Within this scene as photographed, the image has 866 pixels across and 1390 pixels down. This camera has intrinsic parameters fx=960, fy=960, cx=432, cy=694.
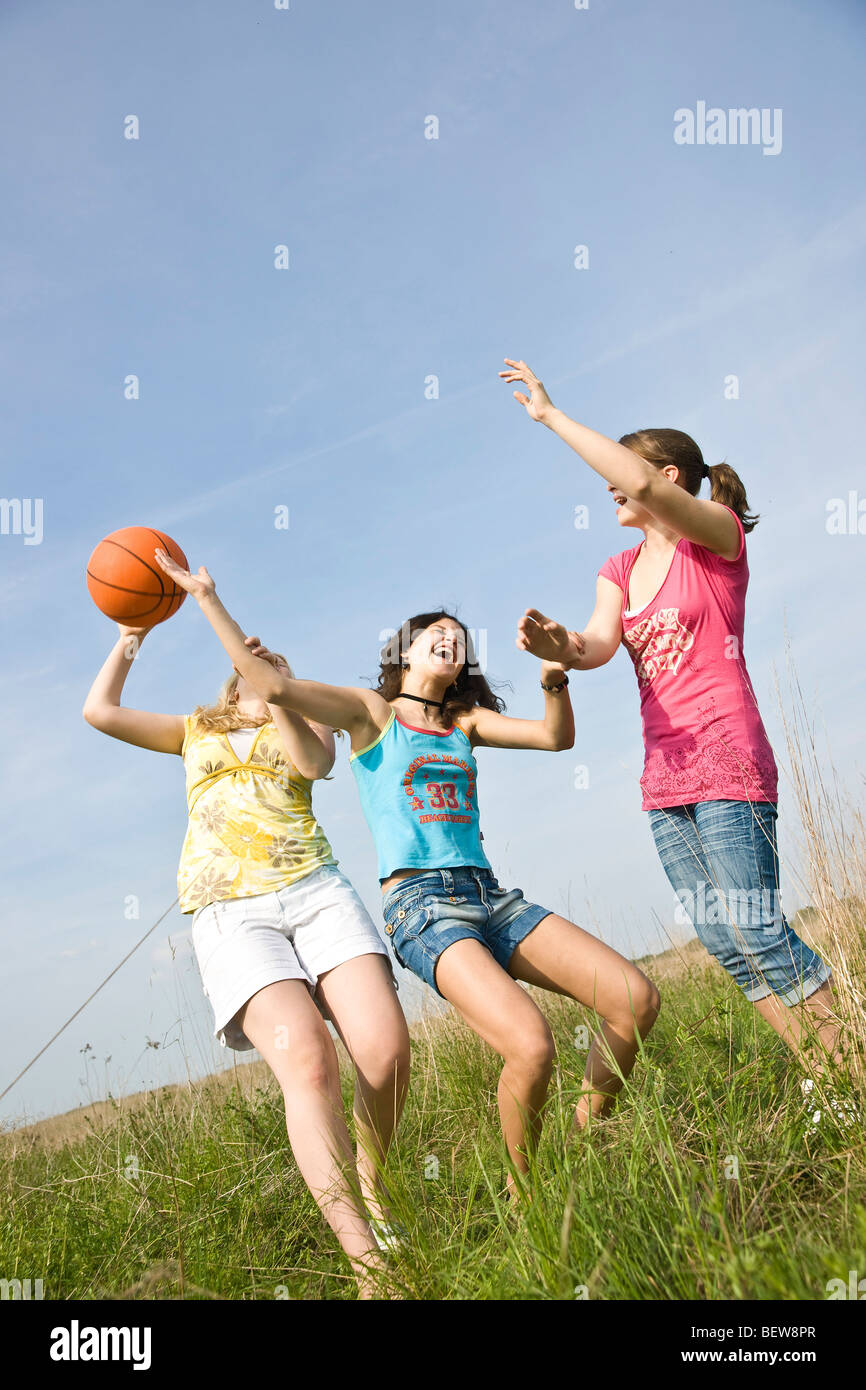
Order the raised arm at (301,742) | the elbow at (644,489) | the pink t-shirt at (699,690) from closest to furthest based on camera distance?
1. the elbow at (644,489)
2. the pink t-shirt at (699,690)
3. the raised arm at (301,742)

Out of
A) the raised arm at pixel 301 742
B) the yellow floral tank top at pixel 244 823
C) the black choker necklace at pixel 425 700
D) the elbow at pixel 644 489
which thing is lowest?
the yellow floral tank top at pixel 244 823

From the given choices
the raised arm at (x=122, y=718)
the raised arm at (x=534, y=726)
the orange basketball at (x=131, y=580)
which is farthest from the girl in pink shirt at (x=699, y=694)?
the orange basketball at (x=131, y=580)

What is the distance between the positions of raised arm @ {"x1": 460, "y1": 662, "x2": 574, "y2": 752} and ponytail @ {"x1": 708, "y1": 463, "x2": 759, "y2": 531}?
92 centimetres

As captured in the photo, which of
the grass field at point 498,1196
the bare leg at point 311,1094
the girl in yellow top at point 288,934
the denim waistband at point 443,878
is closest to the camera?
the grass field at point 498,1196

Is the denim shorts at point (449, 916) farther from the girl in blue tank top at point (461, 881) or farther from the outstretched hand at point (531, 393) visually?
the outstretched hand at point (531, 393)

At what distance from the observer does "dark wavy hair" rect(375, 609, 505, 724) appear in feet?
13.9

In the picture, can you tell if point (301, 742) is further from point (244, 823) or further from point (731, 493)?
point (731, 493)

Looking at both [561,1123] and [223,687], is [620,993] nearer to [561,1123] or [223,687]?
[561,1123]

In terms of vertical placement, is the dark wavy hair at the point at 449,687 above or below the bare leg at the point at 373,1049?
above

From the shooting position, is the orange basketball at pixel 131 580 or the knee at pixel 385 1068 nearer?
the knee at pixel 385 1068

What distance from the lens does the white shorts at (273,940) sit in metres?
3.31

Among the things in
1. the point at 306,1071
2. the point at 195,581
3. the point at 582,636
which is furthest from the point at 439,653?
the point at 306,1071

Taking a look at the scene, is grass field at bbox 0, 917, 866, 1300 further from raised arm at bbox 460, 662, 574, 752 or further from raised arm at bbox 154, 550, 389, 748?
raised arm at bbox 154, 550, 389, 748
